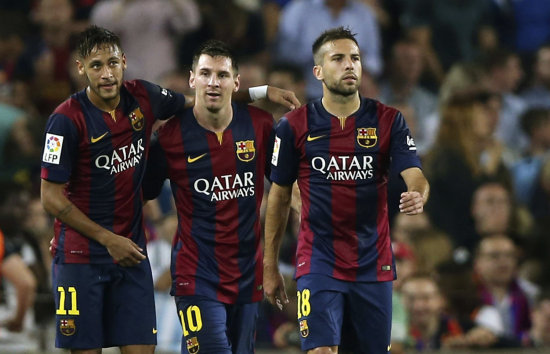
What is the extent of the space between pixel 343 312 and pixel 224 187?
1.06m

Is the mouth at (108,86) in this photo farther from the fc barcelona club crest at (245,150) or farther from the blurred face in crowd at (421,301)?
the blurred face in crowd at (421,301)

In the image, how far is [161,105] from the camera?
791cm

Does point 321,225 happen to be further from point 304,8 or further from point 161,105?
point 304,8

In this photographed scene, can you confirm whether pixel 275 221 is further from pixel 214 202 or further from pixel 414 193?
pixel 414 193

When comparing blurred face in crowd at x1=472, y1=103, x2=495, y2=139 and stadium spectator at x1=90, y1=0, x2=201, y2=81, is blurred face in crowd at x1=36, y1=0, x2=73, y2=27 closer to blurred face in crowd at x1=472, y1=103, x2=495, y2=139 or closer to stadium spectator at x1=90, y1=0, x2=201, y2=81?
stadium spectator at x1=90, y1=0, x2=201, y2=81

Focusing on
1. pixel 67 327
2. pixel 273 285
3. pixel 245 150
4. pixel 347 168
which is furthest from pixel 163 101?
pixel 67 327

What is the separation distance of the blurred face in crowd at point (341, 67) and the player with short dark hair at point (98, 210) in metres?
1.20

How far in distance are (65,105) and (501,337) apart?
4.40 m

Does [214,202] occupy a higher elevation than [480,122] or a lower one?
lower

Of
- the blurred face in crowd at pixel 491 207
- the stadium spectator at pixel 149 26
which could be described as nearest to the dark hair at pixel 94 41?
the blurred face in crowd at pixel 491 207

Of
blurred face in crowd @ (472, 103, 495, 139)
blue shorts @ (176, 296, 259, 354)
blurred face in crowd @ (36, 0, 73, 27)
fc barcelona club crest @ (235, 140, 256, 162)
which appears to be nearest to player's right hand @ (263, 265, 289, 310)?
blue shorts @ (176, 296, 259, 354)

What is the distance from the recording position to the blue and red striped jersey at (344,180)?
7.71 metres

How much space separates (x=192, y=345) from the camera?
7.72 metres

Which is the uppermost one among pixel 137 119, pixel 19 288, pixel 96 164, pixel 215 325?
pixel 137 119
